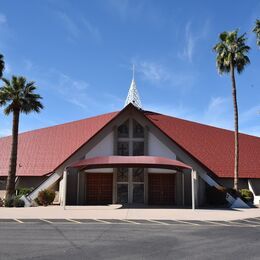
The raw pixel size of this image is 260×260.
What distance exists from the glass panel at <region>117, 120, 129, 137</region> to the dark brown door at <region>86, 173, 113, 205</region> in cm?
351

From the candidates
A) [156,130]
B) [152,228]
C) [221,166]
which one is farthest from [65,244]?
[221,166]

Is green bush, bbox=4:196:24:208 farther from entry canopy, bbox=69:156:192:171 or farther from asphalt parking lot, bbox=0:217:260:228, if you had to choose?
asphalt parking lot, bbox=0:217:260:228

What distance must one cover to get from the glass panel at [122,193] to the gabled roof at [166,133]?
18.6 feet

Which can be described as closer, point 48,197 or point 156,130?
point 48,197

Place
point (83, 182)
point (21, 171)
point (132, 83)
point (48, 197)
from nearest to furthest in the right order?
point (48, 197) → point (83, 182) → point (21, 171) → point (132, 83)

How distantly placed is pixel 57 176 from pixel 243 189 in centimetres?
1749

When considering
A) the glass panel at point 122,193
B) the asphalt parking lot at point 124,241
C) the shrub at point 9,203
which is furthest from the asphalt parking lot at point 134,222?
the glass panel at point 122,193

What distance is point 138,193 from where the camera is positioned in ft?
102

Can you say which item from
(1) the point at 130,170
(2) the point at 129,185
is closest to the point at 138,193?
(2) the point at 129,185

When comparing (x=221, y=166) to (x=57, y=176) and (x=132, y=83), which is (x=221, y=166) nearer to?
(x=57, y=176)

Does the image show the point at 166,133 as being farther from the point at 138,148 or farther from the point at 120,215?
the point at 120,215

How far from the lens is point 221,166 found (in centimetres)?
3612

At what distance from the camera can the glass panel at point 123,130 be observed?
105ft

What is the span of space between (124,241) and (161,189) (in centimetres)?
1965
